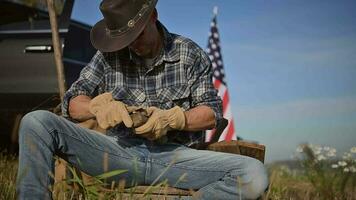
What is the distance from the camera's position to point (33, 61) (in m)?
4.87

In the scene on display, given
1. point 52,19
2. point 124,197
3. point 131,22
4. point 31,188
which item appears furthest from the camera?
point 52,19

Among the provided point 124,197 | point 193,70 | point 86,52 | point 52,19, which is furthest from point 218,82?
point 124,197

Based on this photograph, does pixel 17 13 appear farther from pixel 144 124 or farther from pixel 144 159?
pixel 144 124

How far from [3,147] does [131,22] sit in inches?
115

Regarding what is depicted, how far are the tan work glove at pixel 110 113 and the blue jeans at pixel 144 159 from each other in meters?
0.14

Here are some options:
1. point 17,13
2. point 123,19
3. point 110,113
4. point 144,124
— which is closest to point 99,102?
point 110,113

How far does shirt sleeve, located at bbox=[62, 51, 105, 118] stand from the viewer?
9.44 ft

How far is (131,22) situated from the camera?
9.23 ft

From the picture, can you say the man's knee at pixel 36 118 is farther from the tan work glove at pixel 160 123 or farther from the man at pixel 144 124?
the tan work glove at pixel 160 123

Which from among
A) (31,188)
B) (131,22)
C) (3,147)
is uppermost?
(131,22)

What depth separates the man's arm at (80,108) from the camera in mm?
2754

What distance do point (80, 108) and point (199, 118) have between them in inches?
23.6

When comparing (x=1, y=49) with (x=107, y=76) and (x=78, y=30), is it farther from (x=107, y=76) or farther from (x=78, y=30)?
(x=107, y=76)

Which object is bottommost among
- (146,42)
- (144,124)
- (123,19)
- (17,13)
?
(144,124)
